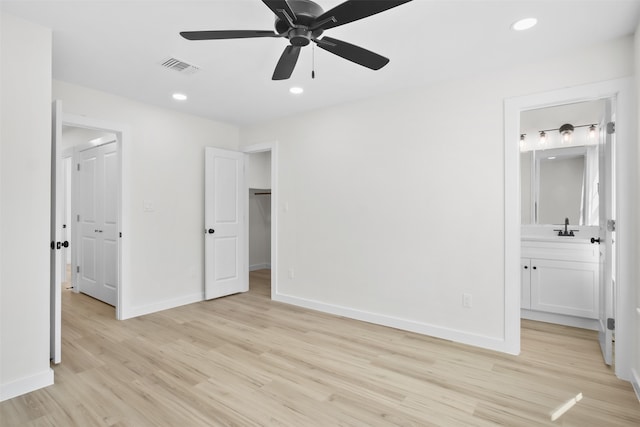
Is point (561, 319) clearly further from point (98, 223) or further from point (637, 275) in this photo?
point (98, 223)

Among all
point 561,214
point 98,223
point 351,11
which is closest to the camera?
point 351,11

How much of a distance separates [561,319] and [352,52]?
3.56 metres

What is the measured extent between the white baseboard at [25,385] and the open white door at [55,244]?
14.2 inches

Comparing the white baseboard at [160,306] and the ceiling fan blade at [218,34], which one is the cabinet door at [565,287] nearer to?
the ceiling fan blade at [218,34]

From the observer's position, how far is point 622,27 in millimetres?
2305

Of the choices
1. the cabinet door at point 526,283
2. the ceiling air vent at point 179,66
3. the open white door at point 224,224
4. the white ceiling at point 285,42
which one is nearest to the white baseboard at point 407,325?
the open white door at point 224,224

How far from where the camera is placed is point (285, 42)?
99.9 inches

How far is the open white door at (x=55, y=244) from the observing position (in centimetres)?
257

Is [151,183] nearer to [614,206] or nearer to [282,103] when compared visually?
[282,103]

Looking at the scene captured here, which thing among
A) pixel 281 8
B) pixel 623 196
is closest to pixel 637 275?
pixel 623 196

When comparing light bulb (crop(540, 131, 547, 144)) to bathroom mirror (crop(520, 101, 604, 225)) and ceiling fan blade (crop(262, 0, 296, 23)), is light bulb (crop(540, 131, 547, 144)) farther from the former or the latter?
ceiling fan blade (crop(262, 0, 296, 23))

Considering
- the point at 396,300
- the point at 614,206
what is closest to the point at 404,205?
the point at 396,300

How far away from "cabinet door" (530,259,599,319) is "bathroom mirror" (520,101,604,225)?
77cm

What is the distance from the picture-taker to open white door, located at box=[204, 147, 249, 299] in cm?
455
